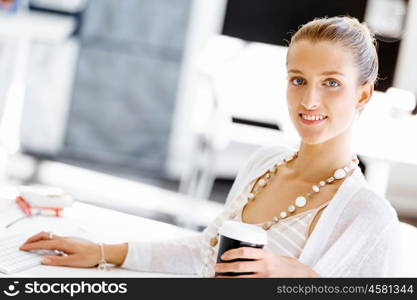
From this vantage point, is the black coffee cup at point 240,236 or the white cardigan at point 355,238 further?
the white cardigan at point 355,238

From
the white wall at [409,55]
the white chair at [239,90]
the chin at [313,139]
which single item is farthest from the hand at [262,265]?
the white wall at [409,55]

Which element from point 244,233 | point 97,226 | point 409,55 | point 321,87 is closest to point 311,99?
point 321,87

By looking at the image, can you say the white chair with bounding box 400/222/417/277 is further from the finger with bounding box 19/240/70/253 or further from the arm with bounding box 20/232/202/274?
the finger with bounding box 19/240/70/253

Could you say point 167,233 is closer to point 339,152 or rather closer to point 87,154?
point 339,152

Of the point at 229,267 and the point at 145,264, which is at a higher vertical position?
the point at 229,267

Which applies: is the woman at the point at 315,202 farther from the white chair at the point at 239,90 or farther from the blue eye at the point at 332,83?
the white chair at the point at 239,90

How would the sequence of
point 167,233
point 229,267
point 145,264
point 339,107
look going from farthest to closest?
point 167,233 → point 145,264 → point 339,107 → point 229,267

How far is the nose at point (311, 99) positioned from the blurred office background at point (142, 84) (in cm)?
319

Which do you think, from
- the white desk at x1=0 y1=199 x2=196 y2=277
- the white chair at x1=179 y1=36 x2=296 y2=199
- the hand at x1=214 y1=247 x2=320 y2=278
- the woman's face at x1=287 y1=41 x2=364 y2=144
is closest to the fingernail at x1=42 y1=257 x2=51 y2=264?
the white desk at x1=0 y1=199 x2=196 y2=277

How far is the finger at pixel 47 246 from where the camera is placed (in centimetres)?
111

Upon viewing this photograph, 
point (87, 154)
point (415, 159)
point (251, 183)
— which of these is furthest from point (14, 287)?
point (87, 154)

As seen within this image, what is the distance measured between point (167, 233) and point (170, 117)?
3861mm

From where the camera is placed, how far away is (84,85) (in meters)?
5.27

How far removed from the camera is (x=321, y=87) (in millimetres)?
1062
